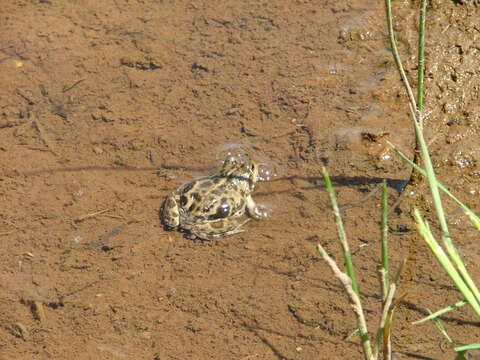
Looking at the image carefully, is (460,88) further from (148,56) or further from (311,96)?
(148,56)

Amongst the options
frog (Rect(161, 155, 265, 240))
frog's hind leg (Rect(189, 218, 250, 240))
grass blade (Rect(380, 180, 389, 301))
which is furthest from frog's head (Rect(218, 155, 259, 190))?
grass blade (Rect(380, 180, 389, 301))

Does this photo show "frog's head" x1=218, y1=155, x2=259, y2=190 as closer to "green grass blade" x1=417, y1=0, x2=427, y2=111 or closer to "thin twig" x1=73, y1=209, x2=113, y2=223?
"thin twig" x1=73, y1=209, x2=113, y2=223

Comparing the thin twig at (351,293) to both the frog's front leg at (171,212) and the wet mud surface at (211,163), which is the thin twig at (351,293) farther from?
the frog's front leg at (171,212)

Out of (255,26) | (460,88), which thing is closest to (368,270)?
(460,88)

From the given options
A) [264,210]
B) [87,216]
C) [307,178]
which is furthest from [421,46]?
[87,216]

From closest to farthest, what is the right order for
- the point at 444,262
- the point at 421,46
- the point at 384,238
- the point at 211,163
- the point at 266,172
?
the point at 444,262 < the point at 384,238 < the point at 421,46 < the point at 266,172 < the point at 211,163

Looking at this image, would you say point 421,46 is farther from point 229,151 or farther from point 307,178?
point 229,151

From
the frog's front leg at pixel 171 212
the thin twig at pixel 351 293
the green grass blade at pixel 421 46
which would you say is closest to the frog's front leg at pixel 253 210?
the frog's front leg at pixel 171 212
